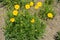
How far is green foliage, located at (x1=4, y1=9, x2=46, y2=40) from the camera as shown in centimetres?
503

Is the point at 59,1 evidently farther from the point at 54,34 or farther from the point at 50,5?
the point at 54,34

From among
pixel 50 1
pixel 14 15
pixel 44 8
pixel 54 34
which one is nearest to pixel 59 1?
pixel 50 1

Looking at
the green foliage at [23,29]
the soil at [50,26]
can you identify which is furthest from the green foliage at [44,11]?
the green foliage at [23,29]

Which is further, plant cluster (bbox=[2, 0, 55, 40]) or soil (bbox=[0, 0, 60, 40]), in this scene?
soil (bbox=[0, 0, 60, 40])

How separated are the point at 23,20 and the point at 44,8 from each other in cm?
77

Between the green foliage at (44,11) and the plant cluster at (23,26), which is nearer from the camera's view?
the plant cluster at (23,26)

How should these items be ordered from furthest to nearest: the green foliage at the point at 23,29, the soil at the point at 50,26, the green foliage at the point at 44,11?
1. the green foliage at the point at 44,11
2. the soil at the point at 50,26
3. the green foliage at the point at 23,29

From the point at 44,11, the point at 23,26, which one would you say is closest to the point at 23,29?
the point at 23,26

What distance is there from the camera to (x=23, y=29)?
503 cm

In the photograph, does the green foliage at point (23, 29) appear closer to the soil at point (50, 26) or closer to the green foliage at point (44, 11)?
the soil at point (50, 26)

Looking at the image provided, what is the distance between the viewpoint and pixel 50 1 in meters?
5.98

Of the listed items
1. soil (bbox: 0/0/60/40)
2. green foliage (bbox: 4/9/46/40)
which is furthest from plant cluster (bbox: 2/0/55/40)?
soil (bbox: 0/0/60/40)

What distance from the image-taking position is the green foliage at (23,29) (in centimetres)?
503

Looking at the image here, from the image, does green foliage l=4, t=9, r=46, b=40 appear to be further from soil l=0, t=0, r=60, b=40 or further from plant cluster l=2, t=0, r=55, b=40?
soil l=0, t=0, r=60, b=40
